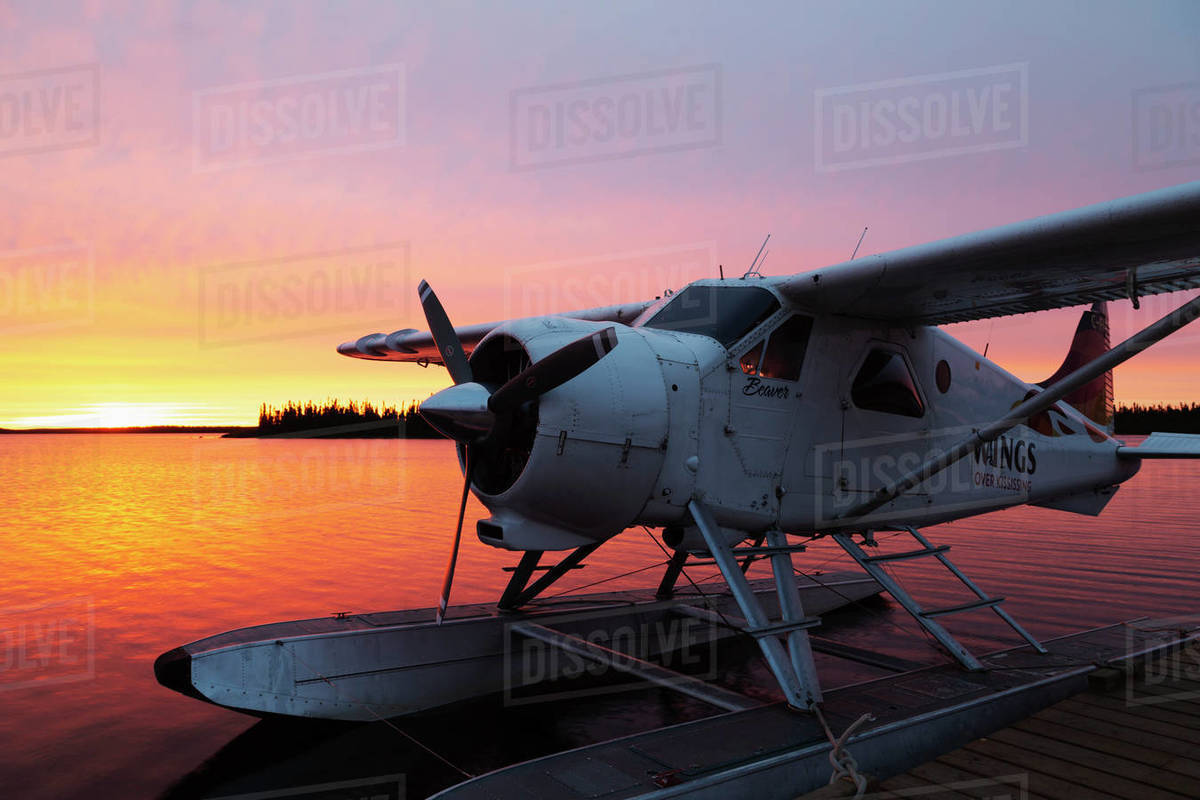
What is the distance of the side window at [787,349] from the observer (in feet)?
19.5

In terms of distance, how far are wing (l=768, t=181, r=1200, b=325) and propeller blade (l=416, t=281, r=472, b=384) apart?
244 centimetres

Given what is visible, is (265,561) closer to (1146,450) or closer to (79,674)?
(79,674)

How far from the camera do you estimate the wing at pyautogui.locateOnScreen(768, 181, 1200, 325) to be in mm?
5051

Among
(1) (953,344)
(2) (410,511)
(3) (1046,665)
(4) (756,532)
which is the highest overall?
(1) (953,344)

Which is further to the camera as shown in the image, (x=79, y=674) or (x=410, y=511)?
(x=410, y=511)

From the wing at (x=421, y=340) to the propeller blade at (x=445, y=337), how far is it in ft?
11.0

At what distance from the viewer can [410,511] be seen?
26703mm

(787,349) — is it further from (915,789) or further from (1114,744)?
(1114,744)

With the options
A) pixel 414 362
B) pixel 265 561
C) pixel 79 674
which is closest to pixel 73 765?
pixel 79 674

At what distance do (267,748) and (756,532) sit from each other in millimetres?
3954
